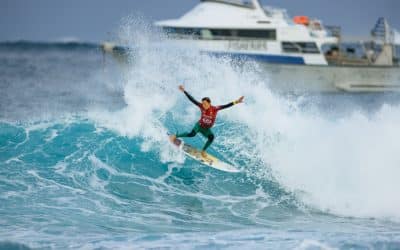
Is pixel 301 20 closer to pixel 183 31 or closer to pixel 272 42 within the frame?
pixel 272 42

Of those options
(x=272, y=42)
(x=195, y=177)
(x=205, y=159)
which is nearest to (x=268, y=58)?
(x=272, y=42)

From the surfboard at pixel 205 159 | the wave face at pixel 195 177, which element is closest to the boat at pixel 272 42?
the wave face at pixel 195 177

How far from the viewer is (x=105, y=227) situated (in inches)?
535

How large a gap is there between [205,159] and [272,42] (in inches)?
840

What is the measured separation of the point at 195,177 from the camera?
696 inches

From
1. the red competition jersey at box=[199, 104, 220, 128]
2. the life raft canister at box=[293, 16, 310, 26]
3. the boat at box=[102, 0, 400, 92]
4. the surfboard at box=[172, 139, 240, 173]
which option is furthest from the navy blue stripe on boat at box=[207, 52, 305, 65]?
the red competition jersey at box=[199, 104, 220, 128]

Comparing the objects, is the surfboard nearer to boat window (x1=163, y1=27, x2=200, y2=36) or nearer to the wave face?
the wave face

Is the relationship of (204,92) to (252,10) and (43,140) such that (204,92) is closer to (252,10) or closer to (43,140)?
(43,140)

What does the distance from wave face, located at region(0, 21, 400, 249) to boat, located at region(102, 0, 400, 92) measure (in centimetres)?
1259

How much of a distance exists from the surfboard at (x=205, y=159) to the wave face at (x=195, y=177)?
281 millimetres

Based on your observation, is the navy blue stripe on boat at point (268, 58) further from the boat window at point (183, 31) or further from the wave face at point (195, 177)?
the wave face at point (195, 177)

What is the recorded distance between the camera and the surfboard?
56.5ft

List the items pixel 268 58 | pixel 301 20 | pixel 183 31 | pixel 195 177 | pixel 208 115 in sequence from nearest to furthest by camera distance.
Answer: pixel 208 115 < pixel 195 177 < pixel 268 58 < pixel 183 31 < pixel 301 20

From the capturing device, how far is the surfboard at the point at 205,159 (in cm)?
1722
